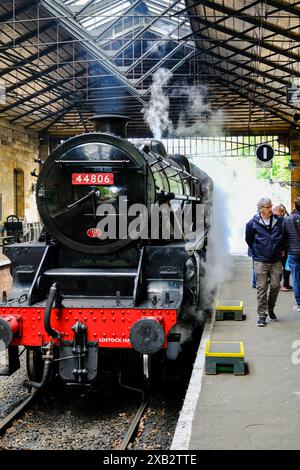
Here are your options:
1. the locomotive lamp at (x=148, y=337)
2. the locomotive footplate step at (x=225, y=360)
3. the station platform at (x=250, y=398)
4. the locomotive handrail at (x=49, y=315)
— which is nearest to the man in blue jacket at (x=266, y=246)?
the station platform at (x=250, y=398)

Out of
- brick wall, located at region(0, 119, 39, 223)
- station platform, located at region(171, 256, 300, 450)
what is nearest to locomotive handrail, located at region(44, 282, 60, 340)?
station platform, located at region(171, 256, 300, 450)

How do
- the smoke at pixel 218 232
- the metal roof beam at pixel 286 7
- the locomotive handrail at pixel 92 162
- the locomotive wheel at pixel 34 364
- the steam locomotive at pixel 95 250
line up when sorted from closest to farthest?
the steam locomotive at pixel 95 250
the locomotive handrail at pixel 92 162
the locomotive wheel at pixel 34 364
the smoke at pixel 218 232
the metal roof beam at pixel 286 7

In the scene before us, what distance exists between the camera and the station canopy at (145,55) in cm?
1260

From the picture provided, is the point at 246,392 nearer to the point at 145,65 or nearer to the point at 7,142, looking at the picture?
the point at 145,65

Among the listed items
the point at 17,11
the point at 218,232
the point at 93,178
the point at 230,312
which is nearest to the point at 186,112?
the point at 17,11

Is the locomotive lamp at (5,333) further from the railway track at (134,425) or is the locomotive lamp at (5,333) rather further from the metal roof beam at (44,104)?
the metal roof beam at (44,104)

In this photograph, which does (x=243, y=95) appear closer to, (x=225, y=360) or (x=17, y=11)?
(x=17, y=11)

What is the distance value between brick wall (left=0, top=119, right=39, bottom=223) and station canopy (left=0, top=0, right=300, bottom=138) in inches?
24.1

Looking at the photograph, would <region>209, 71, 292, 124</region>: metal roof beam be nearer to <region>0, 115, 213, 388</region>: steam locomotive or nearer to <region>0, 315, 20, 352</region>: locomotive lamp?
<region>0, 115, 213, 388</region>: steam locomotive

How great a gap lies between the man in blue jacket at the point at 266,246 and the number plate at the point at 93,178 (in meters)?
1.83

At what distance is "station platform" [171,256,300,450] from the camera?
3551mm

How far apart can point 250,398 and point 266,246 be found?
2270 mm

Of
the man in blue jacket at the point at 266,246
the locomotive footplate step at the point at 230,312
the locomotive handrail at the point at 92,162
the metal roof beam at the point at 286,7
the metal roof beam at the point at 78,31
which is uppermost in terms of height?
the metal roof beam at the point at 78,31

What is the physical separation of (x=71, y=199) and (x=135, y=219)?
27.3 inches
